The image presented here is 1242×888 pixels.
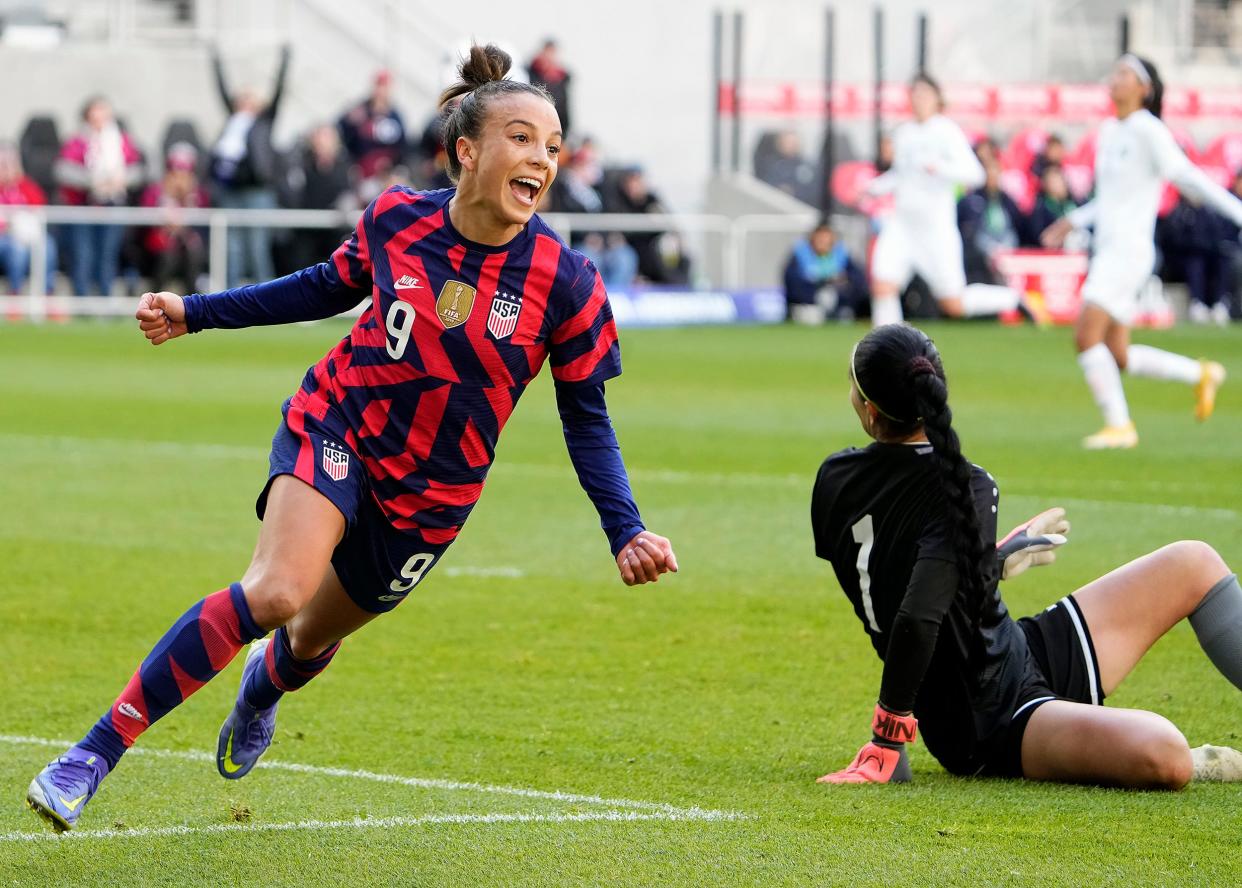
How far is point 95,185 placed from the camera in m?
25.2

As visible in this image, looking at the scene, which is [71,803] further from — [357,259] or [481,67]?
[481,67]

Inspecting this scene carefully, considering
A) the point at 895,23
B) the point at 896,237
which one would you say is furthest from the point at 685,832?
the point at 895,23

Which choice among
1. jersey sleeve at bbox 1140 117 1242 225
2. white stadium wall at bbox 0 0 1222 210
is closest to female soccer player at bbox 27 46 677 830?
jersey sleeve at bbox 1140 117 1242 225

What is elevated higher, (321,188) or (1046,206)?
(321,188)

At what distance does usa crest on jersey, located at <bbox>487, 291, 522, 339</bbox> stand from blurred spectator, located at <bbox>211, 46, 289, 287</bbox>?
66.9ft

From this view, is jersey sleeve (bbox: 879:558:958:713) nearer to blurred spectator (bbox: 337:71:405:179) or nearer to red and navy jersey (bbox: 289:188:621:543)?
red and navy jersey (bbox: 289:188:621:543)

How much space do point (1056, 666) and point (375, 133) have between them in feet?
71.3

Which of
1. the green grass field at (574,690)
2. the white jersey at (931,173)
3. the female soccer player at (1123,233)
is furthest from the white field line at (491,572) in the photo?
the white jersey at (931,173)

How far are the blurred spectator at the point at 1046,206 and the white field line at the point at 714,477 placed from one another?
55.9 feet

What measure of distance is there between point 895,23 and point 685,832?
3046cm

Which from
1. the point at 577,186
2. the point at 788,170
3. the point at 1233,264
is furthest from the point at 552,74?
the point at 1233,264

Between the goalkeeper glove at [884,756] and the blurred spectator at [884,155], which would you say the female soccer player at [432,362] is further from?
the blurred spectator at [884,155]

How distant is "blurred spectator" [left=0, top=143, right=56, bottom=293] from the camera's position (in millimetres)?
24562

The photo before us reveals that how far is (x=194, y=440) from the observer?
46.9 ft
